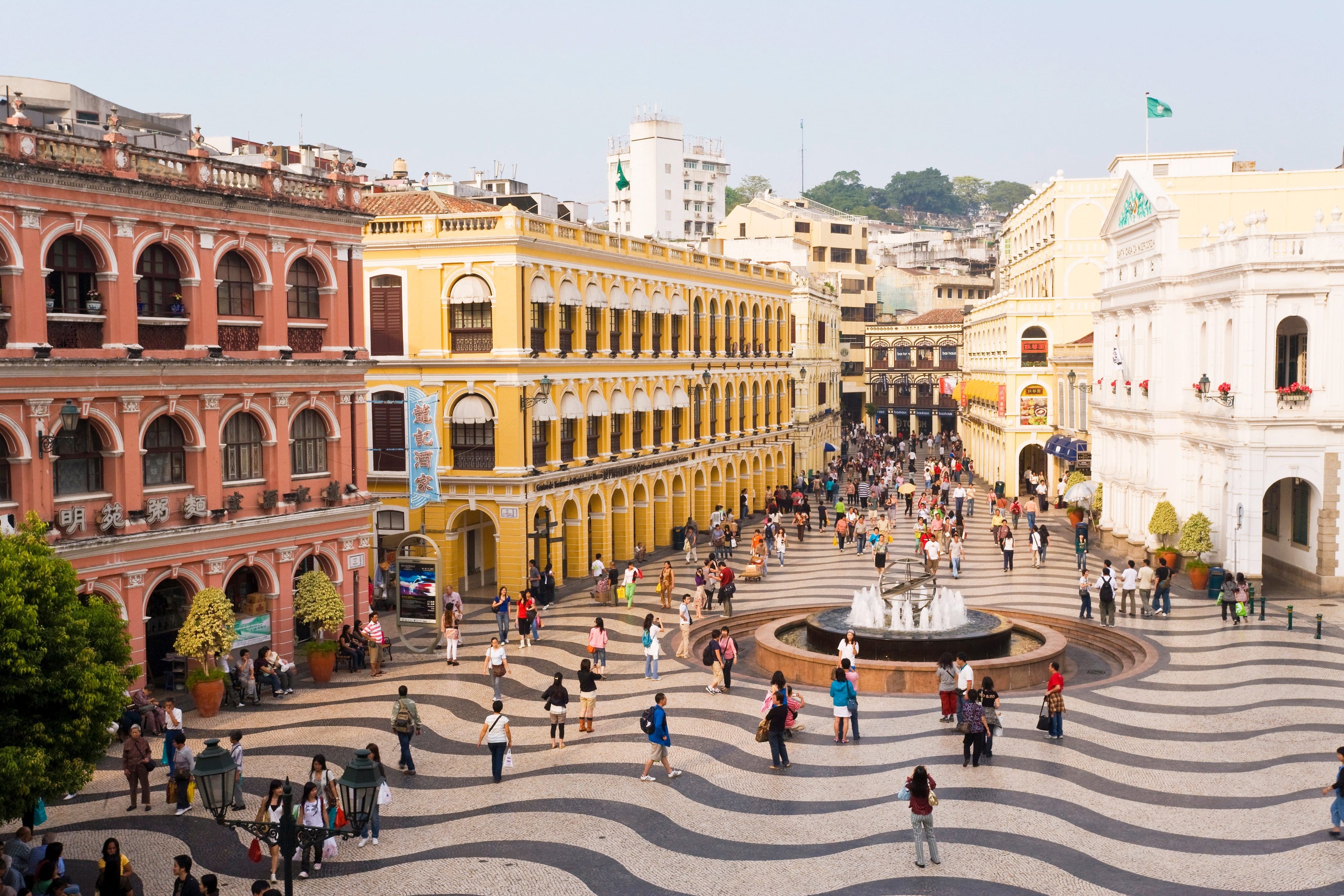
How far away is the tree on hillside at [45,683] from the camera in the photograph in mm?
16266

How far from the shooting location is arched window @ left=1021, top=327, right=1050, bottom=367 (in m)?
68.9

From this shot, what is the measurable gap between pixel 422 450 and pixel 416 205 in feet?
41.8

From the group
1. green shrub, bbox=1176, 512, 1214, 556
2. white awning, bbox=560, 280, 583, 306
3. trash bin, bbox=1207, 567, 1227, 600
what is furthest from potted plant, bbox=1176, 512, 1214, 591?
white awning, bbox=560, 280, 583, 306

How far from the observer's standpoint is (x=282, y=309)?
97.6 ft

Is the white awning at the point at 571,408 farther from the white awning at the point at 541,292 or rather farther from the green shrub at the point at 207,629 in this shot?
the green shrub at the point at 207,629

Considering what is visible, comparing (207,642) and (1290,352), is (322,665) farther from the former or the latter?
(1290,352)

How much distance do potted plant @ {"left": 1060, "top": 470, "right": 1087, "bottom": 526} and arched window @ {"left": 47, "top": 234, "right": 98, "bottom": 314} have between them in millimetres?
39744

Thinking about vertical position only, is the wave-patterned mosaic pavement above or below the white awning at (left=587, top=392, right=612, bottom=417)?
below

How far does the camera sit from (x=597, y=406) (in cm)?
4425

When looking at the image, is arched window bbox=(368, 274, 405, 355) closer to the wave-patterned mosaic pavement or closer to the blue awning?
the wave-patterned mosaic pavement

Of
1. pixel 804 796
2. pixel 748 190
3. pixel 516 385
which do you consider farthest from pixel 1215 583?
pixel 748 190

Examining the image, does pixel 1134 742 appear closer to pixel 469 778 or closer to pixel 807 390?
pixel 469 778

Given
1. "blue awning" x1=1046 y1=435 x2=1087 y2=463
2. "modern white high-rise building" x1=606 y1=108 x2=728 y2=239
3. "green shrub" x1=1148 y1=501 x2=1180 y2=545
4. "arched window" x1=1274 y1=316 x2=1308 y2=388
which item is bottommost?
"green shrub" x1=1148 y1=501 x2=1180 y2=545

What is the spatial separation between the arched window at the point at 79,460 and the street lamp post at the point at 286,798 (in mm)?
13425
